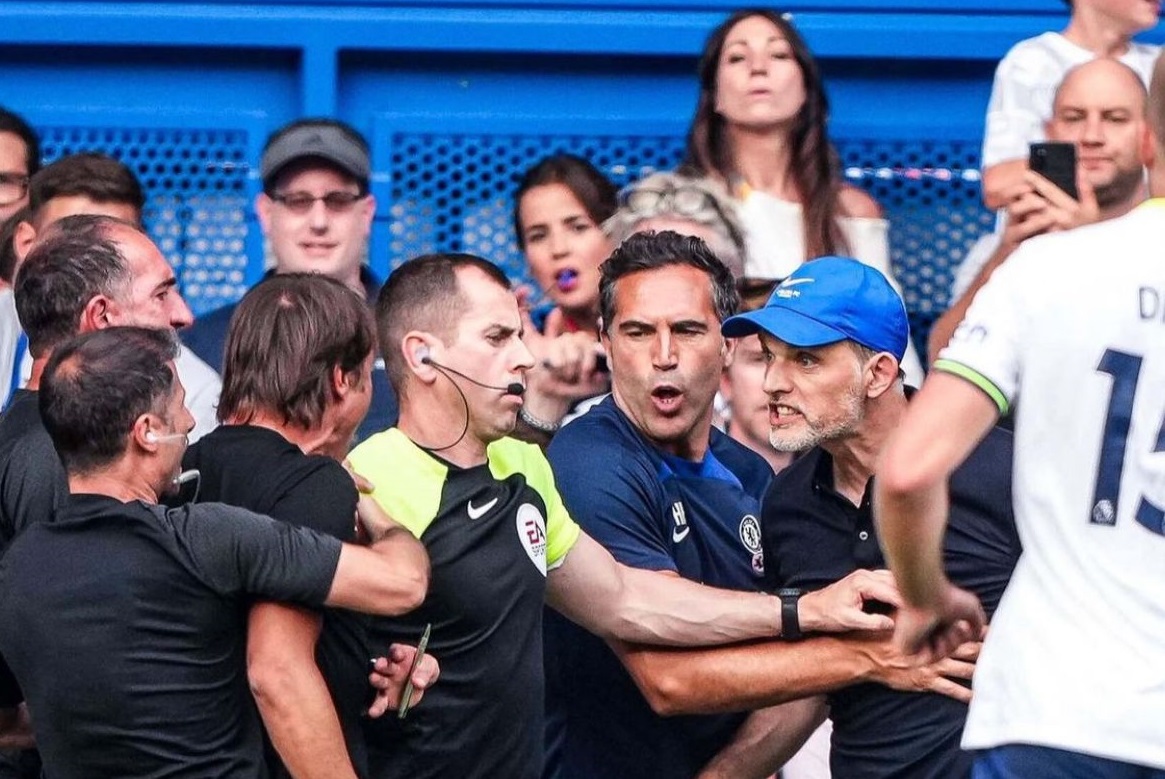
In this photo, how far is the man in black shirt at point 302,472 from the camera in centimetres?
414

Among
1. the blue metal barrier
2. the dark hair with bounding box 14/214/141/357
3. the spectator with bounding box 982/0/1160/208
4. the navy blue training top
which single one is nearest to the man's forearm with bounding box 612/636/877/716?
the navy blue training top

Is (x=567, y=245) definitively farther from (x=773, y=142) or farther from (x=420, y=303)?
(x=420, y=303)

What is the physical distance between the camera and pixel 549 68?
714cm

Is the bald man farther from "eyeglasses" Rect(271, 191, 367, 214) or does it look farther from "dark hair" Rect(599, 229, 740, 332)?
"eyeglasses" Rect(271, 191, 367, 214)

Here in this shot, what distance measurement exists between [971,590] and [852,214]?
215 centimetres

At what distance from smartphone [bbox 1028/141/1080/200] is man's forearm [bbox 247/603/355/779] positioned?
8.73 ft

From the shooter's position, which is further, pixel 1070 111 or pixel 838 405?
pixel 1070 111

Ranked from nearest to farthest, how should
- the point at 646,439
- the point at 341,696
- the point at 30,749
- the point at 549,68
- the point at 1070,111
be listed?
the point at 341,696, the point at 30,749, the point at 646,439, the point at 1070,111, the point at 549,68

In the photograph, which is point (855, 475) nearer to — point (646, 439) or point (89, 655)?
point (646, 439)

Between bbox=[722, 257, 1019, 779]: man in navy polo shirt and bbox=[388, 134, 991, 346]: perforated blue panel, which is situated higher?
bbox=[388, 134, 991, 346]: perforated blue panel

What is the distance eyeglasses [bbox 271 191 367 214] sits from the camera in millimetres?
6316

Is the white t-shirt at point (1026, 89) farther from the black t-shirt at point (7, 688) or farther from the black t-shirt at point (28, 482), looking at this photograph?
the black t-shirt at point (7, 688)

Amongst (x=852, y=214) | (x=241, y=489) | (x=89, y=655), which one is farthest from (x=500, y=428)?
(x=852, y=214)

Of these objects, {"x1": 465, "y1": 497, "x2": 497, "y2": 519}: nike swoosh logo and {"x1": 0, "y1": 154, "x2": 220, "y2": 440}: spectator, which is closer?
{"x1": 465, "y1": 497, "x2": 497, "y2": 519}: nike swoosh logo
